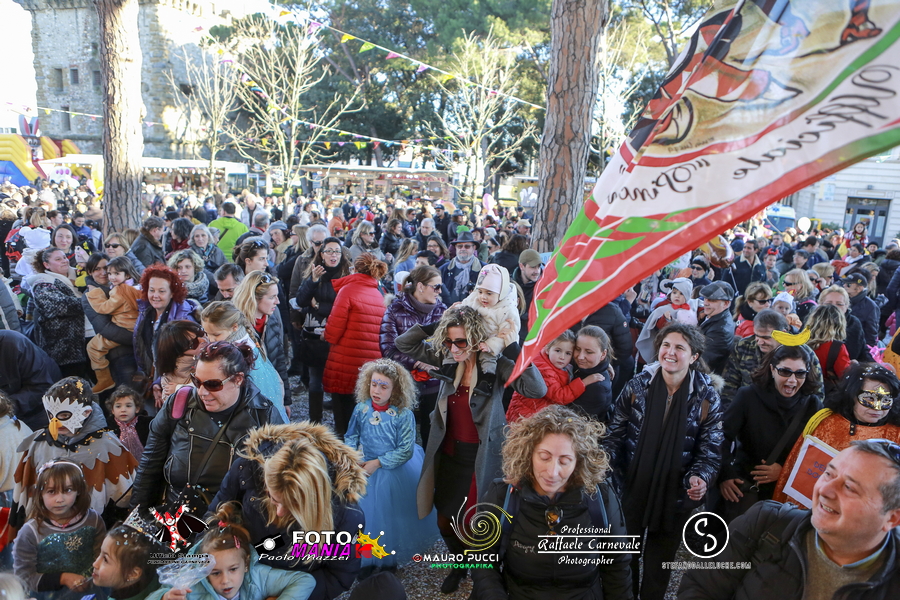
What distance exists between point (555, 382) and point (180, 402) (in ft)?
6.81

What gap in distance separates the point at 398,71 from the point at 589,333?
109 feet

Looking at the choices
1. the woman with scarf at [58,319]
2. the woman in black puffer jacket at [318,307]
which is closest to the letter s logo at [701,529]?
the woman in black puffer jacket at [318,307]

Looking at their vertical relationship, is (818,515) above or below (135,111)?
below

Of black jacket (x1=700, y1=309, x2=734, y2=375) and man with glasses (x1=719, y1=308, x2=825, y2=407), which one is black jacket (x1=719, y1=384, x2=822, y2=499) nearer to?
man with glasses (x1=719, y1=308, x2=825, y2=407)

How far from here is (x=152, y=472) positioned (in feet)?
9.37

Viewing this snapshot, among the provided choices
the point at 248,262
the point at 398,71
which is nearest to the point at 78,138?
the point at 398,71

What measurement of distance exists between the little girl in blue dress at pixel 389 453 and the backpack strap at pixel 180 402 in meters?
1.07

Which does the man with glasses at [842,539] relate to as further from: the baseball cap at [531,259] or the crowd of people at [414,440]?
the baseball cap at [531,259]

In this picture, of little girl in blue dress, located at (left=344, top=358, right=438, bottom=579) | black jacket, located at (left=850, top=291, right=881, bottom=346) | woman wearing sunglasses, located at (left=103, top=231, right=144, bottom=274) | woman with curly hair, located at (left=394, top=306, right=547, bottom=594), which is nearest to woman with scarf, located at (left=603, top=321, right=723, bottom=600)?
woman with curly hair, located at (left=394, top=306, right=547, bottom=594)

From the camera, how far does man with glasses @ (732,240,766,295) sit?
28.6 feet

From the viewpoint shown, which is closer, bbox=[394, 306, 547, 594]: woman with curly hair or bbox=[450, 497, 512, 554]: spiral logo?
bbox=[450, 497, 512, 554]: spiral logo

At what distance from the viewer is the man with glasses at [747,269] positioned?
870cm

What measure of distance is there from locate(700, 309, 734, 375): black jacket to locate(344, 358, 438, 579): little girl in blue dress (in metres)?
2.62

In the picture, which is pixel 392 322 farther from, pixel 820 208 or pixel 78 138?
pixel 78 138
